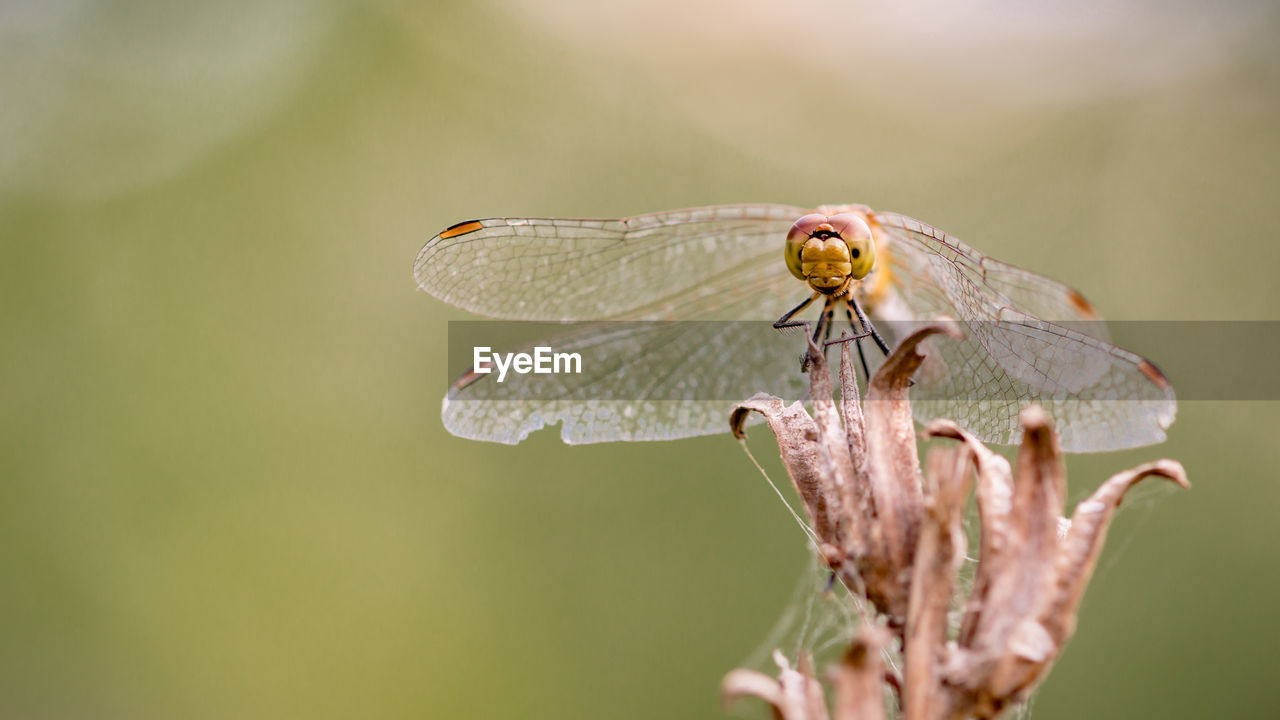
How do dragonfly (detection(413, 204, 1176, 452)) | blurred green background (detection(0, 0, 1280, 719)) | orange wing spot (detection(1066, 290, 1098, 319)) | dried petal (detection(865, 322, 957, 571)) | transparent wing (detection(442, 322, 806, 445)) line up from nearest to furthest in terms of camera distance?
1. dried petal (detection(865, 322, 957, 571))
2. dragonfly (detection(413, 204, 1176, 452))
3. transparent wing (detection(442, 322, 806, 445))
4. orange wing spot (detection(1066, 290, 1098, 319))
5. blurred green background (detection(0, 0, 1280, 719))

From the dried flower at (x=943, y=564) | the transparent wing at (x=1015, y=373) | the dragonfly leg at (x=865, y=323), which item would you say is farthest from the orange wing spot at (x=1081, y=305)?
the dried flower at (x=943, y=564)

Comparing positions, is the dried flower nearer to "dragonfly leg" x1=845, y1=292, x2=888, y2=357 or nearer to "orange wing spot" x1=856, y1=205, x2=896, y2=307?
"dragonfly leg" x1=845, y1=292, x2=888, y2=357

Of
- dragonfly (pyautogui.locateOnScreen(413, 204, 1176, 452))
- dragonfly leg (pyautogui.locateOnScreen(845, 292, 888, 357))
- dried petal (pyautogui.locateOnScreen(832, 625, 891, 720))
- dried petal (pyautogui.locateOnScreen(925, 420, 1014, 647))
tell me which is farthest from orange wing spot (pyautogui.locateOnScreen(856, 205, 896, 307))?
dried petal (pyautogui.locateOnScreen(832, 625, 891, 720))

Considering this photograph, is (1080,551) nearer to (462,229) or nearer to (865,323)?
(865,323)

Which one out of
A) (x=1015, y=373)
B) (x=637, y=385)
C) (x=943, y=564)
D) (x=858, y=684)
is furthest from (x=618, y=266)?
(x=858, y=684)

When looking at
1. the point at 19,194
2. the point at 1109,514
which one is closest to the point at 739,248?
the point at 1109,514

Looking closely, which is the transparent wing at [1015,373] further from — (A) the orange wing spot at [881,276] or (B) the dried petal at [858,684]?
(B) the dried petal at [858,684]
